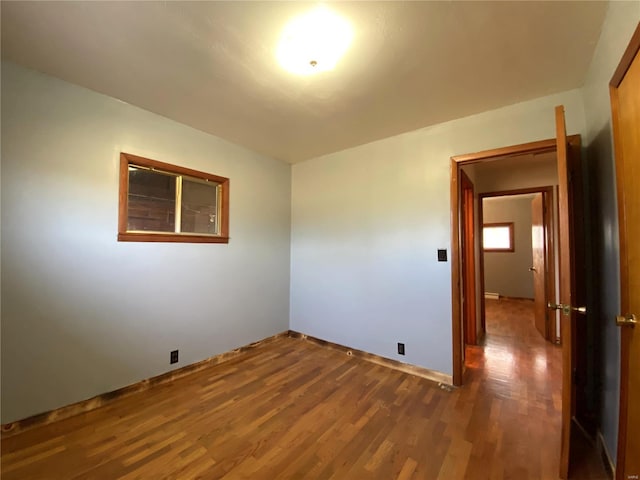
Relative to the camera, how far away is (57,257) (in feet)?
6.23

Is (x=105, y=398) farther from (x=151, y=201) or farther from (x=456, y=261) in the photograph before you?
(x=456, y=261)

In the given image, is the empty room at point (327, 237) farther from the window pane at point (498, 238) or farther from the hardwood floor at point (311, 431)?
the window pane at point (498, 238)

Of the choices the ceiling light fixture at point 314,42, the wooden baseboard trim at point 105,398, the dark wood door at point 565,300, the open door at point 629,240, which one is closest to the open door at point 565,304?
the dark wood door at point 565,300

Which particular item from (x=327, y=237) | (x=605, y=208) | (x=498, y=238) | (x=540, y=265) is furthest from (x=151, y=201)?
(x=498, y=238)

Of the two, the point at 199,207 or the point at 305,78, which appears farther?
the point at 199,207

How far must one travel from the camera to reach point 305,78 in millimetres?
1854

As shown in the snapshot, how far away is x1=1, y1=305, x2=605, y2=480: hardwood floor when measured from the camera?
149cm

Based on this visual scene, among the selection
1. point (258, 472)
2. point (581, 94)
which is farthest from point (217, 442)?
point (581, 94)

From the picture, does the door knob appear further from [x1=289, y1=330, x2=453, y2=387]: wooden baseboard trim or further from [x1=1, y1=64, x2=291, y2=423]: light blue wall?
[x1=1, y1=64, x2=291, y2=423]: light blue wall

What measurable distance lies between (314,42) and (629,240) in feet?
6.00

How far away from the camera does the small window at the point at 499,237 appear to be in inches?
261

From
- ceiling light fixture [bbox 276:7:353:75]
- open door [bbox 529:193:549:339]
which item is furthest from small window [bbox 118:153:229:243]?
open door [bbox 529:193:549:339]

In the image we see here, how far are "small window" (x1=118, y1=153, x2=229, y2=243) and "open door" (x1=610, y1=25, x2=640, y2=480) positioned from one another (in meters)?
2.99

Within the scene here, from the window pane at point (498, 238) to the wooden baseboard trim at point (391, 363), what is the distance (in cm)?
557
